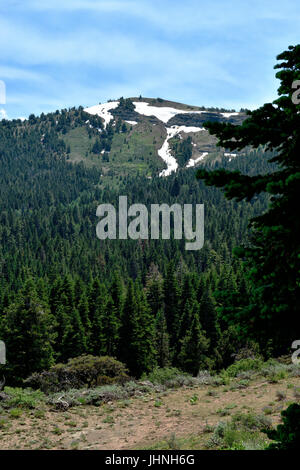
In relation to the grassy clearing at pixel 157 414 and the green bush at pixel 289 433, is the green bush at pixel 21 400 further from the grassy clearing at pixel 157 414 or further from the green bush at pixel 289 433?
the green bush at pixel 289 433

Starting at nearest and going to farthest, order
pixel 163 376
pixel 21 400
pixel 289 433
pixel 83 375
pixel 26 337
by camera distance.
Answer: pixel 289 433 → pixel 21 400 → pixel 83 375 → pixel 163 376 → pixel 26 337

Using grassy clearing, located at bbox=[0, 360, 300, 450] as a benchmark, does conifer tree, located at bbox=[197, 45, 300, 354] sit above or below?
above

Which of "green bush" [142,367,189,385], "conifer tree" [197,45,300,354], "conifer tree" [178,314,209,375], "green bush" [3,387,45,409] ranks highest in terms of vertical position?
"conifer tree" [197,45,300,354]

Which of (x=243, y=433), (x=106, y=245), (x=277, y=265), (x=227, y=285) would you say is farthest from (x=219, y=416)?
(x=106, y=245)

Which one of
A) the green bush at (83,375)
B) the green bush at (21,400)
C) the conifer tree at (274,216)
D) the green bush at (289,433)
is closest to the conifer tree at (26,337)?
the green bush at (83,375)

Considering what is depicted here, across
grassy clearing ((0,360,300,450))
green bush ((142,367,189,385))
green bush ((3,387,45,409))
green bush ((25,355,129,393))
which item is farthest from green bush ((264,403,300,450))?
green bush ((25,355,129,393))

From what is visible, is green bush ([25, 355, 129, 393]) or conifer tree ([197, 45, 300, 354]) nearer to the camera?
conifer tree ([197, 45, 300, 354])

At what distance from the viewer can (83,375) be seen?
109 feet

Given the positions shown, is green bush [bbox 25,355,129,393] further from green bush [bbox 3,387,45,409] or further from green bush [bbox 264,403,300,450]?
green bush [bbox 264,403,300,450]

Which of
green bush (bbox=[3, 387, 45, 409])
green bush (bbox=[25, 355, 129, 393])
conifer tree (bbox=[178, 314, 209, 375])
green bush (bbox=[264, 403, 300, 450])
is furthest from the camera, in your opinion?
conifer tree (bbox=[178, 314, 209, 375])

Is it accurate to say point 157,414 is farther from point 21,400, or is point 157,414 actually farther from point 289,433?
point 289,433

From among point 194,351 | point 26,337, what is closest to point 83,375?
point 26,337

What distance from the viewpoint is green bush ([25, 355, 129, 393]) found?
1211 inches

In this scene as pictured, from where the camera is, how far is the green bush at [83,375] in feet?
101
